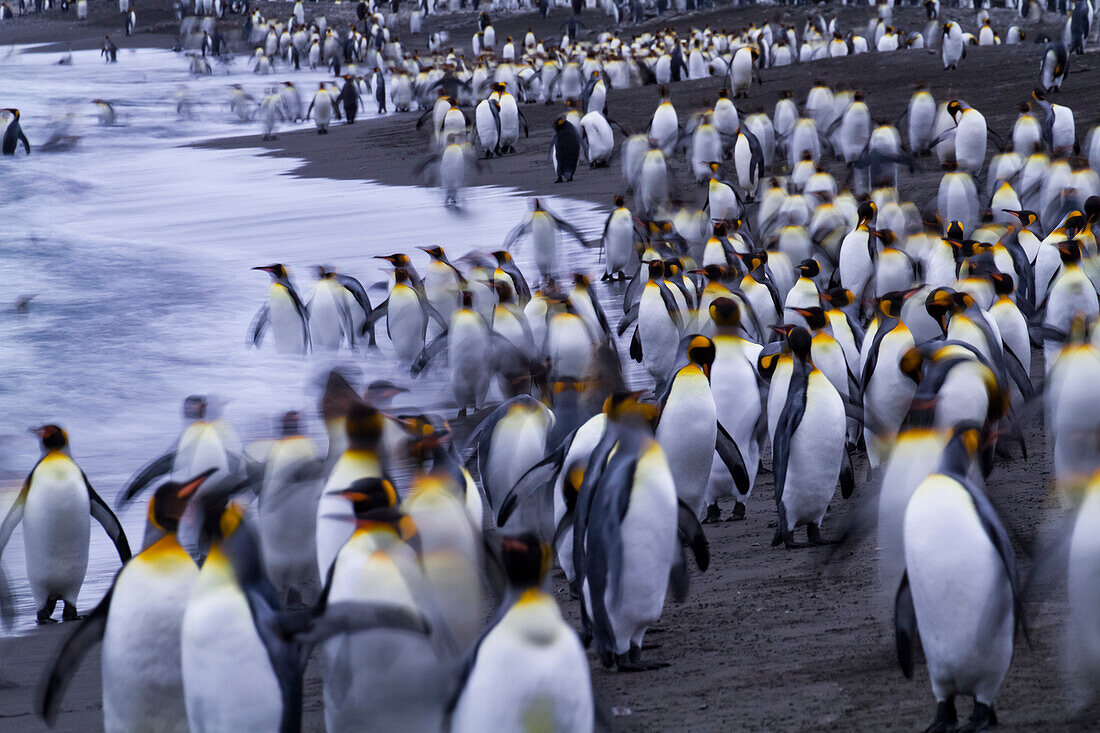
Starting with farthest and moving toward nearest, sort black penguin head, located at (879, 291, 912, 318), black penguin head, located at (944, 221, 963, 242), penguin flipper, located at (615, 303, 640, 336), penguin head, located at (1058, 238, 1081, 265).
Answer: penguin flipper, located at (615, 303, 640, 336), black penguin head, located at (944, 221, 963, 242), penguin head, located at (1058, 238, 1081, 265), black penguin head, located at (879, 291, 912, 318)

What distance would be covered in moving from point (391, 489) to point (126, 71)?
36.3 meters

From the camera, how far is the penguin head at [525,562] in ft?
8.25

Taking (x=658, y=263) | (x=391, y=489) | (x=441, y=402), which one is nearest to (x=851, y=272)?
(x=658, y=263)

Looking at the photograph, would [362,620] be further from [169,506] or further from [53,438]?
[53,438]

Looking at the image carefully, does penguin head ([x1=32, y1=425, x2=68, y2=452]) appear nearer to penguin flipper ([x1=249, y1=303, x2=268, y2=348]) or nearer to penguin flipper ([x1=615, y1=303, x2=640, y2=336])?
penguin flipper ([x1=615, y1=303, x2=640, y2=336])

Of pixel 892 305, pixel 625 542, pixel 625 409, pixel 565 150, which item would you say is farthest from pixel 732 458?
pixel 565 150

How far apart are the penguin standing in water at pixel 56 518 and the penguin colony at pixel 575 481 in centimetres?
1

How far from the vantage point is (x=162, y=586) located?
3.04 m

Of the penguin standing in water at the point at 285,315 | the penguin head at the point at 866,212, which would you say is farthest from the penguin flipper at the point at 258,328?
the penguin head at the point at 866,212

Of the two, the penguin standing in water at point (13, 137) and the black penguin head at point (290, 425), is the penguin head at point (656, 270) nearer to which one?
the black penguin head at point (290, 425)

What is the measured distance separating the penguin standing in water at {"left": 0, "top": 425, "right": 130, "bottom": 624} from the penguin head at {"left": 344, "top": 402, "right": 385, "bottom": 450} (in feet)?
4.07

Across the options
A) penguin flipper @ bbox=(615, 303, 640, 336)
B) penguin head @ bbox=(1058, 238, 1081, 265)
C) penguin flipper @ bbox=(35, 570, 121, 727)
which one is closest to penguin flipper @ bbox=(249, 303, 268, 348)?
penguin flipper @ bbox=(615, 303, 640, 336)

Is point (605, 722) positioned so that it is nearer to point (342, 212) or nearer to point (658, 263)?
point (658, 263)

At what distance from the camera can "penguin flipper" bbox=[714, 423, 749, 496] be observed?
4.89m
